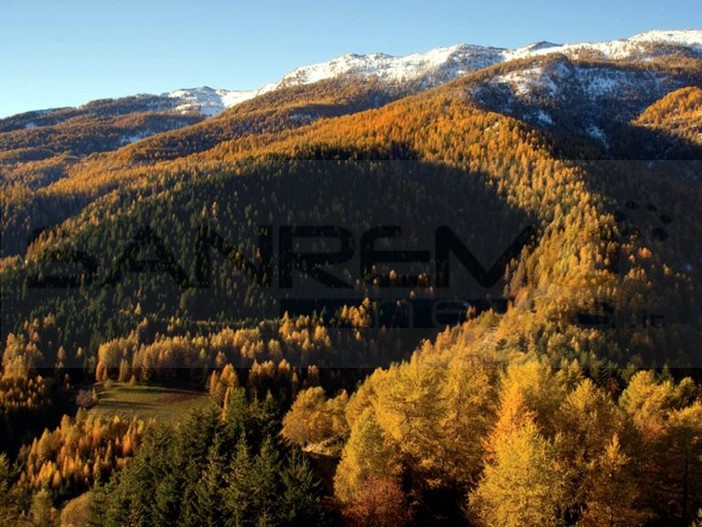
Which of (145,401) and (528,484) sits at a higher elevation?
(528,484)

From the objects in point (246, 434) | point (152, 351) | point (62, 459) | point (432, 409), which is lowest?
point (62, 459)

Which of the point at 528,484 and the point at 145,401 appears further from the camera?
the point at 145,401

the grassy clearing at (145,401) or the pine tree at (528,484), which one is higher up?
the pine tree at (528,484)

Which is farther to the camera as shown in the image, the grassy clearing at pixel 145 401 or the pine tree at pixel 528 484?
the grassy clearing at pixel 145 401

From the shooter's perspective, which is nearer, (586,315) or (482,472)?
(482,472)

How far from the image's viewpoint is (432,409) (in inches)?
2490

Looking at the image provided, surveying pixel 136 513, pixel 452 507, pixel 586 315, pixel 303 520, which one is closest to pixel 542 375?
pixel 452 507

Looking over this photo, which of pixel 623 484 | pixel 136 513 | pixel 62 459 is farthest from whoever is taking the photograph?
pixel 62 459

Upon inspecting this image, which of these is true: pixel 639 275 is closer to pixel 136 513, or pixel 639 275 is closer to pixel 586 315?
pixel 586 315

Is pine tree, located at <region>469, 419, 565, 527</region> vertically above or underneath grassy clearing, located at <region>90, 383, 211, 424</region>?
above

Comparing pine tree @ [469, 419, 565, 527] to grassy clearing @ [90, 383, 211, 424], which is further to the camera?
grassy clearing @ [90, 383, 211, 424]

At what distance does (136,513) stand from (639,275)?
17179 centimetres

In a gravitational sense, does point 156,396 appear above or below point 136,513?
below

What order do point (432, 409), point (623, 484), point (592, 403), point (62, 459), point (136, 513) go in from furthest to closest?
point (62, 459), point (136, 513), point (432, 409), point (592, 403), point (623, 484)
